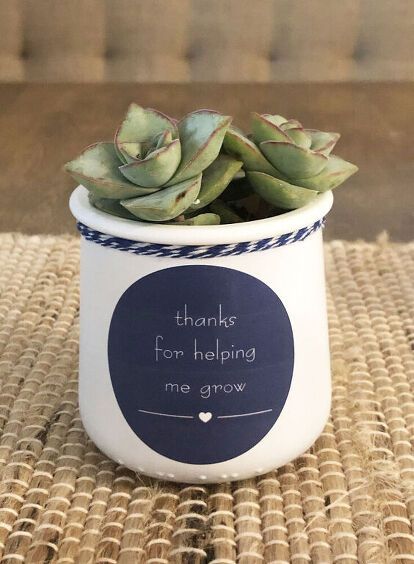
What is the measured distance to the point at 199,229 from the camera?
34 cm

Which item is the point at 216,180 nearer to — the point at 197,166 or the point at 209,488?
the point at 197,166

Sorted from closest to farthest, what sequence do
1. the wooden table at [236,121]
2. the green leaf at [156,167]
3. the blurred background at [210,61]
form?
1. the green leaf at [156,167]
2. the wooden table at [236,121]
3. the blurred background at [210,61]

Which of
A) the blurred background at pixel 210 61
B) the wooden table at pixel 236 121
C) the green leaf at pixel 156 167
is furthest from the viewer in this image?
the blurred background at pixel 210 61

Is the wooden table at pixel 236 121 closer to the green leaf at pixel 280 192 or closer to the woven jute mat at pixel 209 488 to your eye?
the woven jute mat at pixel 209 488

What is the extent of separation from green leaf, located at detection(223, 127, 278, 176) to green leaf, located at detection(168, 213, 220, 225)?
29mm

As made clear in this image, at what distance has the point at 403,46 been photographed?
4.40 ft

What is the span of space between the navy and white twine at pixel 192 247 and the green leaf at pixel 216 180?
2cm

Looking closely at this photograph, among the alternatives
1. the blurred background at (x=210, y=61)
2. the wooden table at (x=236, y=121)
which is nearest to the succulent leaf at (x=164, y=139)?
the wooden table at (x=236, y=121)

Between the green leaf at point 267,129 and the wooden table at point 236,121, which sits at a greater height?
the green leaf at point 267,129

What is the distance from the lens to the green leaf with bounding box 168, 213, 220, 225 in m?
0.35

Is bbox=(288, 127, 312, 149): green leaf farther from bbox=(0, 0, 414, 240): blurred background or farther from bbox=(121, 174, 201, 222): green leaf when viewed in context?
bbox=(0, 0, 414, 240): blurred background

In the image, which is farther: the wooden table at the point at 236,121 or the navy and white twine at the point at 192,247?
the wooden table at the point at 236,121

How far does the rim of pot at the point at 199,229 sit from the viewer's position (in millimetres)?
342

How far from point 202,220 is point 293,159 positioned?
0.16 feet
